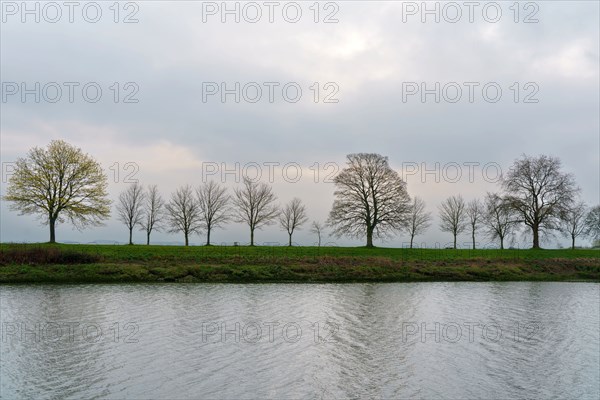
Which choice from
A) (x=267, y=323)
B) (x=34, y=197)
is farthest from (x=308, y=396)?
(x=34, y=197)

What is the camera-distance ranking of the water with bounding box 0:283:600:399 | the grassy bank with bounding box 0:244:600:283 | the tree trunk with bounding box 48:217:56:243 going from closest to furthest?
the water with bounding box 0:283:600:399 → the grassy bank with bounding box 0:244:600:283 → the tree trunk with bounding box 48:217:56:243

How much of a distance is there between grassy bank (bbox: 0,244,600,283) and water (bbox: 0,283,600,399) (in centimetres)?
787

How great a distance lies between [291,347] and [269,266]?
22.2 m

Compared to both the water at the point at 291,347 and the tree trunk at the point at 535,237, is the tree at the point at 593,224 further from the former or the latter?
the water at the point at 291,347

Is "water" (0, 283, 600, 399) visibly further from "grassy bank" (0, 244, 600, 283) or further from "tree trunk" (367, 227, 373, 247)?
"tree trunk" (367, 227, 373, 247)

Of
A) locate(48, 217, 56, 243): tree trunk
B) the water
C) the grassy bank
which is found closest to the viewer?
the water

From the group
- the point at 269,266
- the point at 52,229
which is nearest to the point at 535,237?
the point at 269,266

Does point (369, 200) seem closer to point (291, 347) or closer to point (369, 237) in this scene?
point (369, 237)

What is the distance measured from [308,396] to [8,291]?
2276 centimetres

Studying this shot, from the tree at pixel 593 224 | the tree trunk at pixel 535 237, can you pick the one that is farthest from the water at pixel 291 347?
the tree at pixel 593 224

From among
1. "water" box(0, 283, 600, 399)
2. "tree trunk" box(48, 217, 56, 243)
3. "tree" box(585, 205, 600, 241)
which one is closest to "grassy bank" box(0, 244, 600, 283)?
"water" box(0, 283, 600, 399)

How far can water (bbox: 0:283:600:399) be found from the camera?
1020cm

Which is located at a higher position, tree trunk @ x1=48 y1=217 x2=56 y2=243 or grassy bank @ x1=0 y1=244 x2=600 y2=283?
tree trunk @ x1=48 y1=217 x2=56 y2=243

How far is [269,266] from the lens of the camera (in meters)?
35.6
